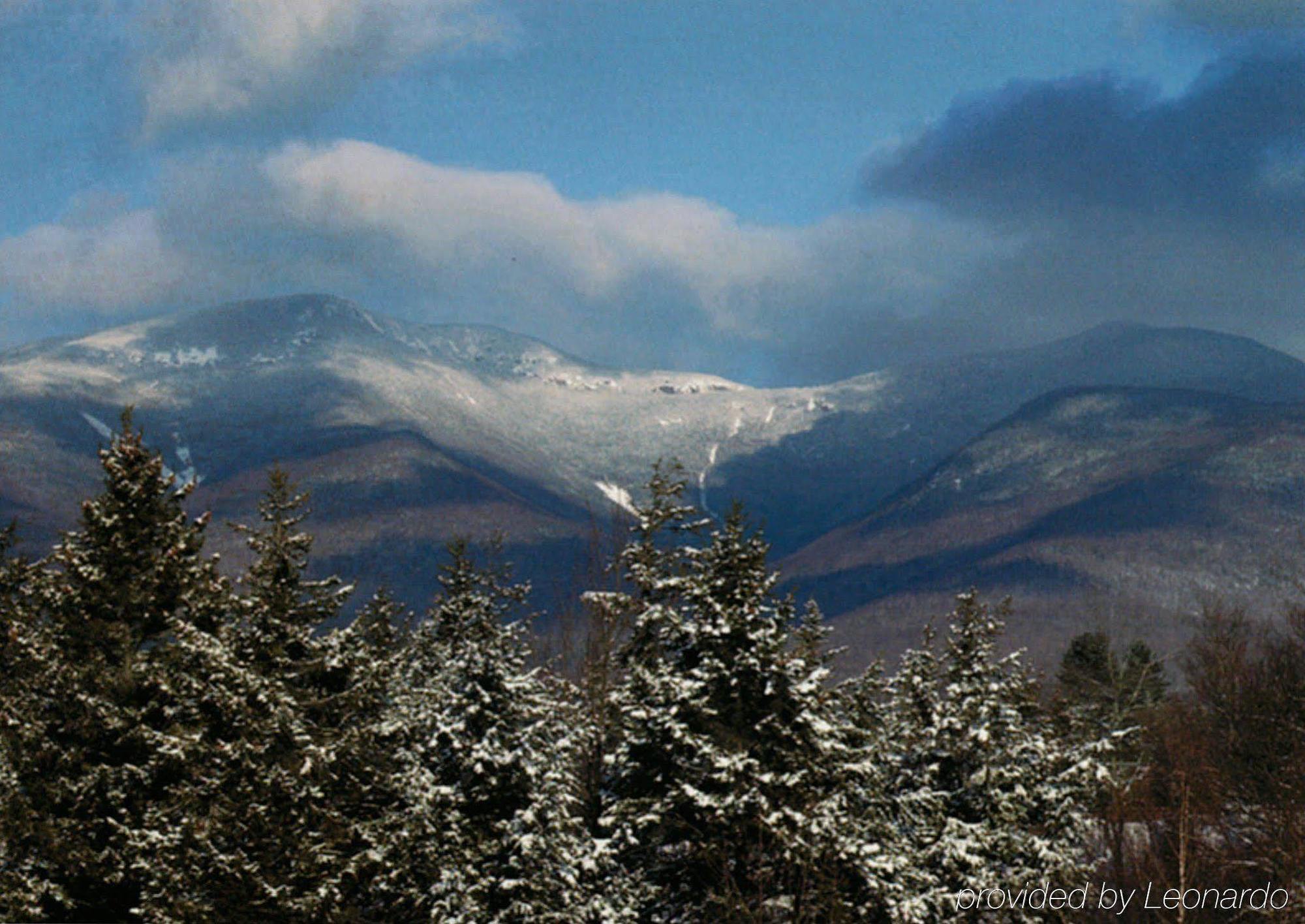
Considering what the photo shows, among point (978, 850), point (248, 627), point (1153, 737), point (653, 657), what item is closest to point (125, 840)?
point (248, 627)

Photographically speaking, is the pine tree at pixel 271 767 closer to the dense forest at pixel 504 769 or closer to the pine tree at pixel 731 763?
the dense forest at pixel 504 769

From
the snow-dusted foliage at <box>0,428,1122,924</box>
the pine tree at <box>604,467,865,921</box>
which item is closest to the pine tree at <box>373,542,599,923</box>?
the snow-dusted foliage at <box>0,428,1122,924</box>

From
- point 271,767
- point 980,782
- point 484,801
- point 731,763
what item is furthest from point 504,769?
point 980,782

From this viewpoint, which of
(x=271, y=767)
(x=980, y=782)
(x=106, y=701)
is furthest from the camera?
(x=980, y=782)

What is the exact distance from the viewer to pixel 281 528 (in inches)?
994

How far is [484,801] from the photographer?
23.4 meters

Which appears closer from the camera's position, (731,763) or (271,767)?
(271,767)

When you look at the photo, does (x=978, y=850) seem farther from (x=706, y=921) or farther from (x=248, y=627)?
(x=248, y=627)

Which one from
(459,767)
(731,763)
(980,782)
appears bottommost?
(980,782)

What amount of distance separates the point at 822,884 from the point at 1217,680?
3386 cm

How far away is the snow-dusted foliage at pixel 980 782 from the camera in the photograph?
2486cm

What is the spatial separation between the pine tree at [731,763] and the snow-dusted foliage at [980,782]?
238 cm

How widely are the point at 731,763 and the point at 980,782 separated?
6.82 metres

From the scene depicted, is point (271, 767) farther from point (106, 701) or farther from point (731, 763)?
point (731, 763)
